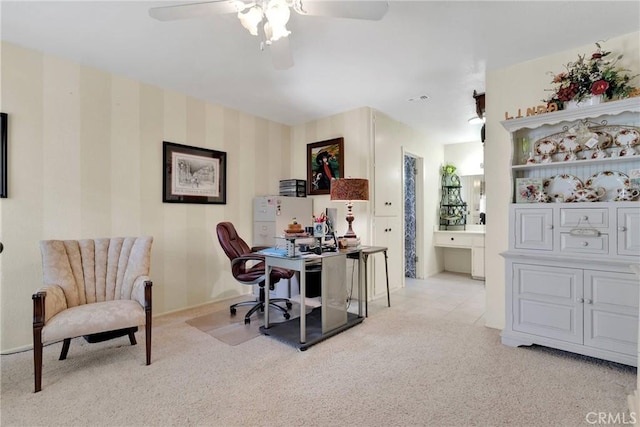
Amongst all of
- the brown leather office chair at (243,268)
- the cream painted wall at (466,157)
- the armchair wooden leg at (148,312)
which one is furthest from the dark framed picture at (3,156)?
the cream painted wall at (466,157)

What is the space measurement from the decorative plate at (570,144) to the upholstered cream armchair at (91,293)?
3.48 m

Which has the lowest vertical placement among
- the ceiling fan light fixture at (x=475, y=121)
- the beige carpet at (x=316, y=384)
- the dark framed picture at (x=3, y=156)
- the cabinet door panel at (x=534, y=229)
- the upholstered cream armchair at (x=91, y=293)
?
the beige carpet at (x=316, y=384)

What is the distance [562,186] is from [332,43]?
2.26m

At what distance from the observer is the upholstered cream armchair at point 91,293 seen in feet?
6.51

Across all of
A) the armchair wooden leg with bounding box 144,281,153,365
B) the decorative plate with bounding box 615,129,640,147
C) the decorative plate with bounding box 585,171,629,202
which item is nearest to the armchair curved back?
the armchair wooden leg with bounding box 144,281,153,365

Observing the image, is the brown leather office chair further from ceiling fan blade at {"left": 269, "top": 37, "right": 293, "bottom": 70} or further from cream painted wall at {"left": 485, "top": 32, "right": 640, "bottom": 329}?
cream painted wall at {"left": 485, "top": 32, "right": 640, "bottom": 329}

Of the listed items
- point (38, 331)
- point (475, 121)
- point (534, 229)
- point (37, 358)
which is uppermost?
point (475, 121)

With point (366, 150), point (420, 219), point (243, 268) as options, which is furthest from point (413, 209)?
point (243, 268)

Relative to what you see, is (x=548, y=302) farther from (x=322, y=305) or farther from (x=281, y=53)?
(x=281, y=53)

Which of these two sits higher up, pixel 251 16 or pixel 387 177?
pixel 251 16

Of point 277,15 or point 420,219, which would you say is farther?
point 420,219

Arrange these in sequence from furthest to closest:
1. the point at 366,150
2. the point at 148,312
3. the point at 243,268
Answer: the point at 366,150 < the point at 243,268 < the point at 148,312

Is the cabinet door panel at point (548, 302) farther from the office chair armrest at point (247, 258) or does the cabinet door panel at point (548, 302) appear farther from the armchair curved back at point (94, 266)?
the armchair curved back at point (94, 266)

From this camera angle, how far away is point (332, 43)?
246 centimetres
